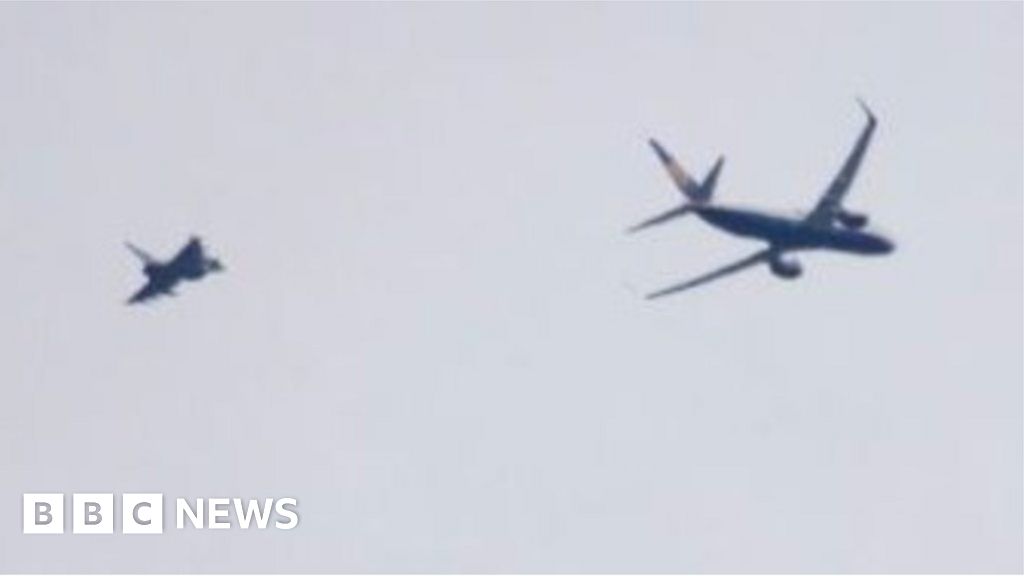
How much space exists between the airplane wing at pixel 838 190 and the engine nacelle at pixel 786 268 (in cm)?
213

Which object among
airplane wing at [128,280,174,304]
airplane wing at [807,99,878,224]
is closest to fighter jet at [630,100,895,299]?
airplane wing at [807,99,878,224]

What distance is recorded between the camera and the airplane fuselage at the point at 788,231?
124312mm

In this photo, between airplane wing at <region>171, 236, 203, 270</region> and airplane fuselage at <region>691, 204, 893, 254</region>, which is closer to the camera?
airplane fuselage at <region>691, 204, 893, 254</region>

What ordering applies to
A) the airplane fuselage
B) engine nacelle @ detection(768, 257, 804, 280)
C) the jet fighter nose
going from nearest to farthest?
the airplane fuselage → engine nacelle @ detection(768, 257, 804, 280) → the jet fighter nose

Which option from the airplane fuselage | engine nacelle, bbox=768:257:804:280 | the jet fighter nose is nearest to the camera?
the airplane fuselage

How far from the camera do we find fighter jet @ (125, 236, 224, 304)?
141375 mm

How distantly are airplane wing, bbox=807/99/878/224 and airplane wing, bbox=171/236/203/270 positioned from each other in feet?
100

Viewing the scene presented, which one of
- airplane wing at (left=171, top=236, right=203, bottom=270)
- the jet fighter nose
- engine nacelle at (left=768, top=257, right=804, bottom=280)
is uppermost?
airplane wing at (left=171, top=236, right=203, bottom=270)

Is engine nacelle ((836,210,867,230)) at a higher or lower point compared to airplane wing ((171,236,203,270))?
lower

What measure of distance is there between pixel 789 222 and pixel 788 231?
1.38ft

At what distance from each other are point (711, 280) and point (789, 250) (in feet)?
26.6

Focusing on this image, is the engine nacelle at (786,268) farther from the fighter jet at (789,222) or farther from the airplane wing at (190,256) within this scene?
the airplane wing at (190,256)

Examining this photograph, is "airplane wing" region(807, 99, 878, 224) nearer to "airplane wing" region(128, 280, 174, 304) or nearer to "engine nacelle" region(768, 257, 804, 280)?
"engine nacelle" region(768, 257, 804, 280)

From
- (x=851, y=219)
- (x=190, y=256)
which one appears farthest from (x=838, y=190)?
(x=190, y=256)
